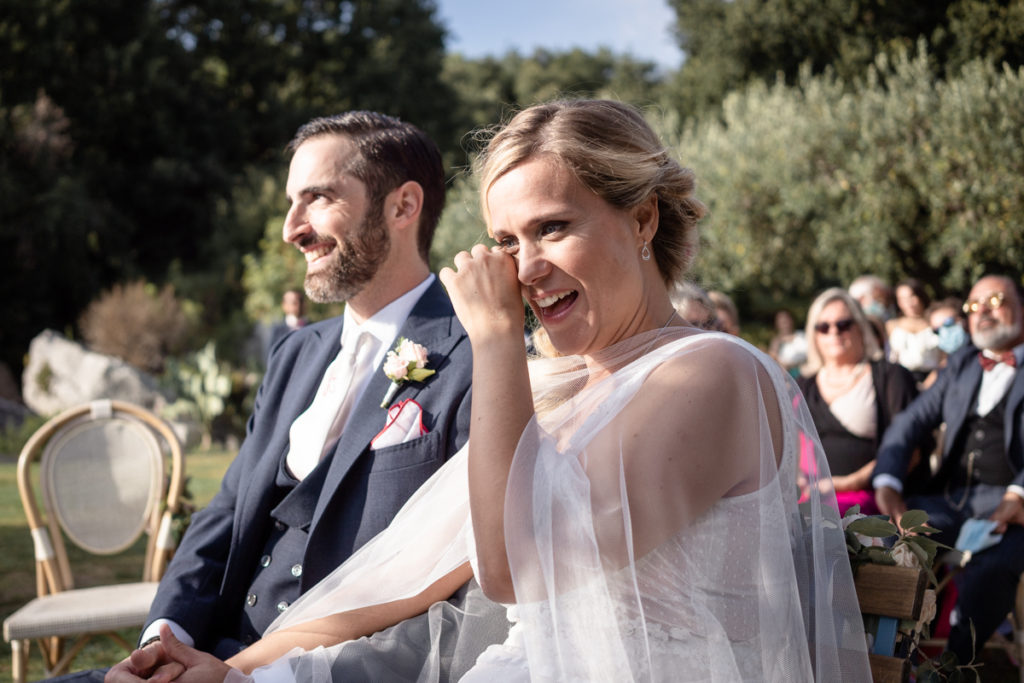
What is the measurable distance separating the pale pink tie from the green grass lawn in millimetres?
1552

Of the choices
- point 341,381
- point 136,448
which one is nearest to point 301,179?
point 341,381

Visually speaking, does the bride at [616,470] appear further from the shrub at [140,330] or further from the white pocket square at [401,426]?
the shrub at [140,330]

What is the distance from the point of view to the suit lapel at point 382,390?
2.50 m

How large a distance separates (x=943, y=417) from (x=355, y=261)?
3.61 metres

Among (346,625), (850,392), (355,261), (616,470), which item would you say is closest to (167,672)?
(346,625)

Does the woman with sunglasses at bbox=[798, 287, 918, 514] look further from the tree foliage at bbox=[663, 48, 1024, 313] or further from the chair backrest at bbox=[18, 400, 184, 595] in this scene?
the tree foliage at bbox=[663, 48, 1024, 313]

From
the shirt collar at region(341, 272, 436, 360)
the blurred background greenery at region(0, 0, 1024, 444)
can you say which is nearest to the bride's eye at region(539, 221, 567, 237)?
the shirt collar at region(341, 272, 436, 360)

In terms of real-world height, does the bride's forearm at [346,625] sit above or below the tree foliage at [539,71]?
below

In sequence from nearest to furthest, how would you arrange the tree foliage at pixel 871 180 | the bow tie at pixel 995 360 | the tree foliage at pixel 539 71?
the bow tie at pixel 995 360
the tree foliage at pixel 871 180
the tree foliage at pixel 539 71

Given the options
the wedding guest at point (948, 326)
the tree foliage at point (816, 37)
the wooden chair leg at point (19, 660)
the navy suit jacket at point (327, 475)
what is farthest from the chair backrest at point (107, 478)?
the tree foliage at point (816, 37)

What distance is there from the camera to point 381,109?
1065 inches

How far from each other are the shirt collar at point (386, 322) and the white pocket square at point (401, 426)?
32 centimetres

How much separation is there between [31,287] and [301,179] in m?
19.2

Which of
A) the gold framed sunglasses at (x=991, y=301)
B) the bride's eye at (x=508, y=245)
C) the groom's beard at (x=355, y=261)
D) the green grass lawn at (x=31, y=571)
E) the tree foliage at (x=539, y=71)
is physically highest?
the tree foliage at (x=539, y=71)
